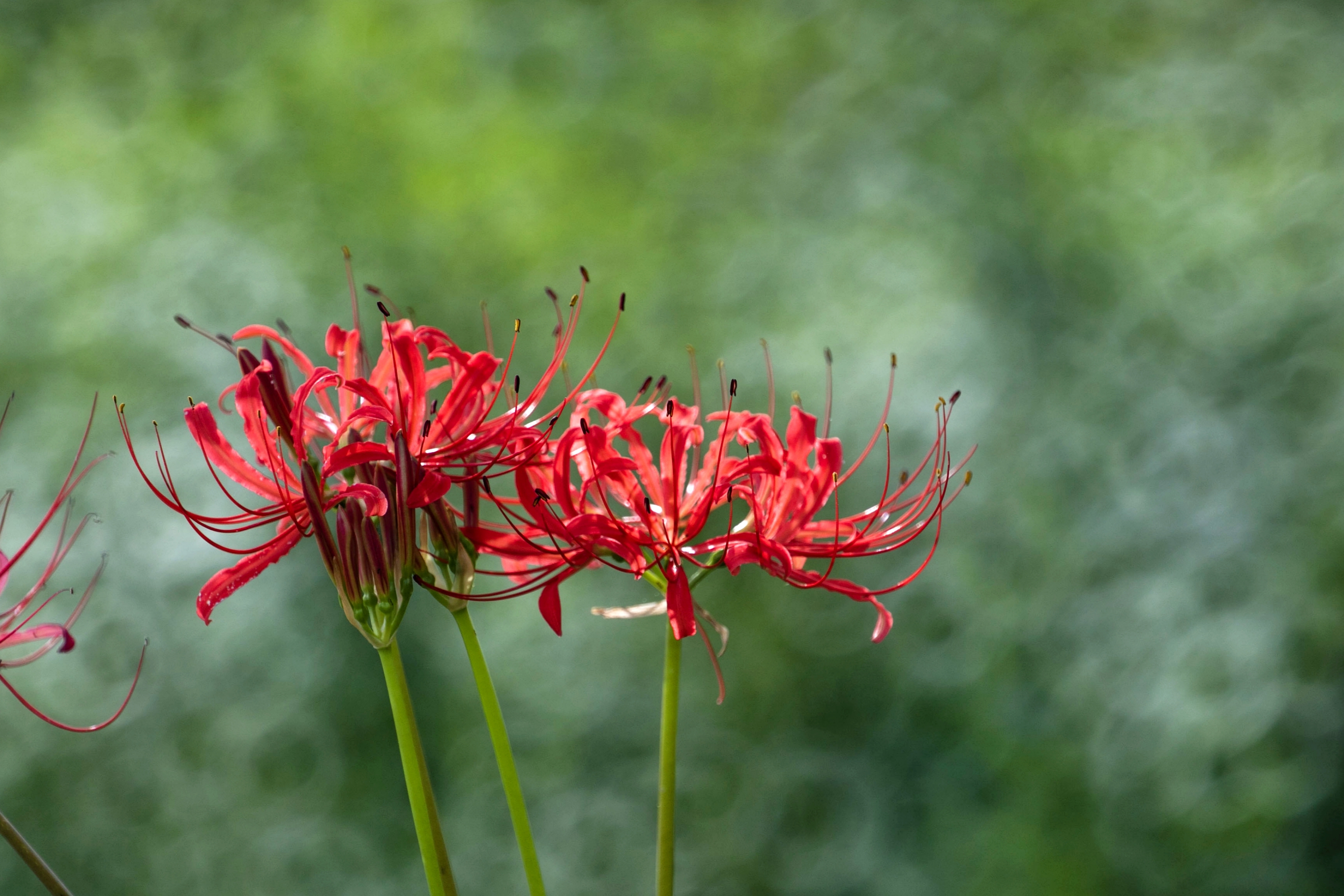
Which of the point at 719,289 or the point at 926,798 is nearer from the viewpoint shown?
the point at 926,798

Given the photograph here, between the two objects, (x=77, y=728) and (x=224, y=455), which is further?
(x=77, y=728)

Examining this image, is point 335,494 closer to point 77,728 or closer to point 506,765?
point 506,765

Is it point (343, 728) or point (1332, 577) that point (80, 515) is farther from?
point (1332, 577)

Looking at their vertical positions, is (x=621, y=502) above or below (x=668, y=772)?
above

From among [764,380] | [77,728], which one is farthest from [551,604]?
[764,380]

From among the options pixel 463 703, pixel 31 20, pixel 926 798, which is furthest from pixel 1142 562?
pixel 31 20

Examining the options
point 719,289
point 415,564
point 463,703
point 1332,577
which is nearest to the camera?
point 415,564

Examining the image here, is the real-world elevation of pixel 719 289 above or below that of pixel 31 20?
below
